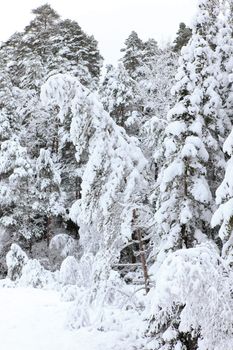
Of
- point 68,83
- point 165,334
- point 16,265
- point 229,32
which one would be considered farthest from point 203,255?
point 16,265

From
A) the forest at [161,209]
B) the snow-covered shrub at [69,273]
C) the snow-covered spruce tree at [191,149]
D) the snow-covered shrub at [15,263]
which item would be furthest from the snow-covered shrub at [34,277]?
the snow-covered spruce tree at [191,149]

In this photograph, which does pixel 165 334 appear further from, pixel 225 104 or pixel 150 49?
pixel 150 49

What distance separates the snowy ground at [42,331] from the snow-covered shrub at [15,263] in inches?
283

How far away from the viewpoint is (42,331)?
11.9 metres

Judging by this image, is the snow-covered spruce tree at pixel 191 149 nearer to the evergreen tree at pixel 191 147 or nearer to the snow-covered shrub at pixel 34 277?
the evergreen tree at pixel 191 147

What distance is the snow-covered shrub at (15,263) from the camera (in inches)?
874

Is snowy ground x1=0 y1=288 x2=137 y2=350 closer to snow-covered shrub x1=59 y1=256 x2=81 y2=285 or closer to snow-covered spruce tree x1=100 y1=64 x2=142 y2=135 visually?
snow-covered shrub x1=59 y1=256 x2=81 y2=285

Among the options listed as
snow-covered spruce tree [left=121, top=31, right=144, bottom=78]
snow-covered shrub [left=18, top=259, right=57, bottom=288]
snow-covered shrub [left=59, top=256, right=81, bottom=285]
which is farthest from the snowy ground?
snow-covered spruce tree [left=121, top=31, right=144, bottom=78]

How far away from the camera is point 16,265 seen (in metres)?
22.4

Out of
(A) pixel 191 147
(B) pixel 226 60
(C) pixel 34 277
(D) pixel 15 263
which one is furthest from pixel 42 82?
(A) pixel 191 147

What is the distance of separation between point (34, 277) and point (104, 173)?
1063 cm

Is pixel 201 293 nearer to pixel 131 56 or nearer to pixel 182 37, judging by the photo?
pixel 182 37

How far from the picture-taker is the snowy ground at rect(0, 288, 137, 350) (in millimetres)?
11031

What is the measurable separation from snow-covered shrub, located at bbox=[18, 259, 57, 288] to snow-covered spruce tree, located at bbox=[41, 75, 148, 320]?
9.02 metres
